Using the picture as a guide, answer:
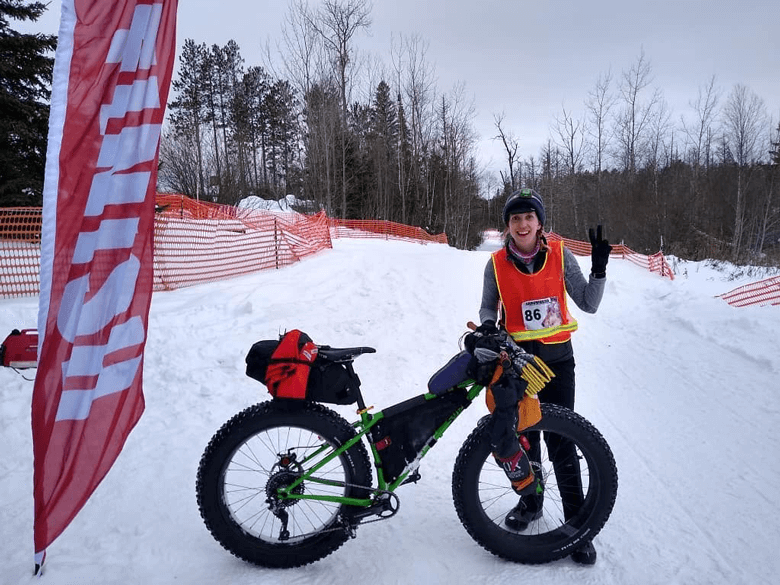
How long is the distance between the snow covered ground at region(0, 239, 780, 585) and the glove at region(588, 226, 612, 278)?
62.3 inches

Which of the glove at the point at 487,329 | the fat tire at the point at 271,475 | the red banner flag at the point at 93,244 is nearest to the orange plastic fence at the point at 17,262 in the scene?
the red banner flag at the point at 93,244

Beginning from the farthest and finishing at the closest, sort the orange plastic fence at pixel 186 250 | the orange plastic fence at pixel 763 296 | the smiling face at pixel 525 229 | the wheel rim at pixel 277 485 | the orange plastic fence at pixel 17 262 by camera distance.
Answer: the orange plastic fence at pixel 763 296
the orange plastic fence at pixel 186 250
the orange plastic fence at pixel 17 262
the smiling face at pixel 525 229
the wheel rim at pixel 277 485

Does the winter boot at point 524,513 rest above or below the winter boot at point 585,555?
above

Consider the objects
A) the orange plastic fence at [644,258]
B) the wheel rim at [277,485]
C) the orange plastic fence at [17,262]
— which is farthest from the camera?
the orange plastic fence at [644,258]

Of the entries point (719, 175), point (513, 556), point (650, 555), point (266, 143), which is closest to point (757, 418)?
point (650, 555)

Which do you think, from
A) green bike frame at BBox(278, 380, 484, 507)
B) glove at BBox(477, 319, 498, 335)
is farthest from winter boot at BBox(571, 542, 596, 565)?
glove at BBox(477, 319, 498, 335)

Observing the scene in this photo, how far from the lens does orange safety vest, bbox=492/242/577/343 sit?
254 cm

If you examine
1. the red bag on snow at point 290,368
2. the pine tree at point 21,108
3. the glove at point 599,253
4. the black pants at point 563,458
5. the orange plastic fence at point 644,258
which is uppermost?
the pine tree at point 21,108

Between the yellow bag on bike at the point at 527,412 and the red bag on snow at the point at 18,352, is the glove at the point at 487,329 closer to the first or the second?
the yellow bag on bike at the point at 527,412

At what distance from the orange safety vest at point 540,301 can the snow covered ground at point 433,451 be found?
1.27 metres

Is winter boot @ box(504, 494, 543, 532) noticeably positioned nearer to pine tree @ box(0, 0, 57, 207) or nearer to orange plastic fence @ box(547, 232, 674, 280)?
orange plastic fence @ box(547, 232, 674, 280)

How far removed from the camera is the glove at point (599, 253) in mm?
2418

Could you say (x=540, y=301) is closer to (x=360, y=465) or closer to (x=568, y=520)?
(x=568, y=520)

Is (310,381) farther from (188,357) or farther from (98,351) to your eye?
(188,357)
